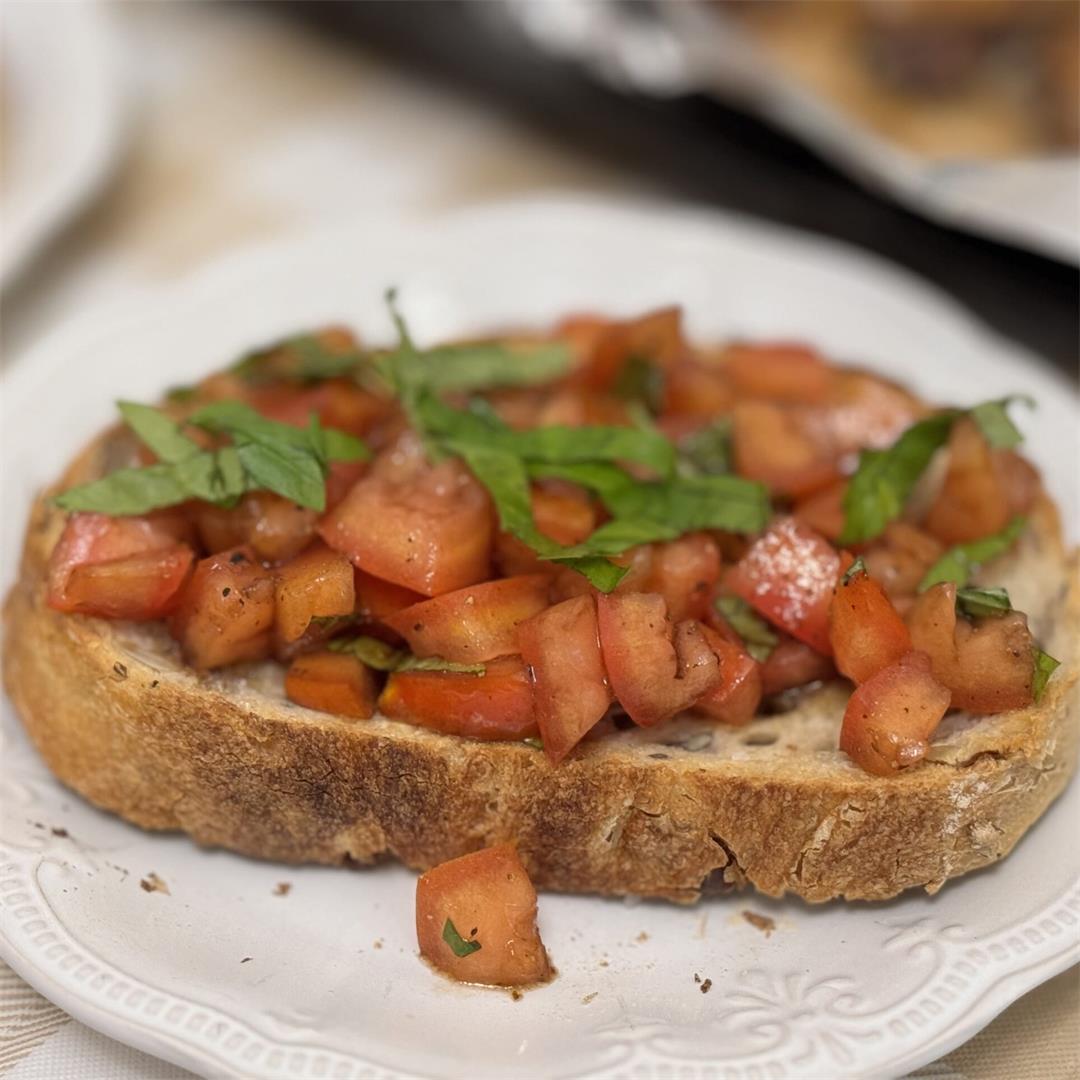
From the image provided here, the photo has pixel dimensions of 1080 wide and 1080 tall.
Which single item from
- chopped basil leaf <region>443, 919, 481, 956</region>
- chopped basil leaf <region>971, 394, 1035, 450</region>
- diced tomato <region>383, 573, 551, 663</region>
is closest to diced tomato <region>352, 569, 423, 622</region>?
diced tomato <region>383, 573, 551, 663</region>

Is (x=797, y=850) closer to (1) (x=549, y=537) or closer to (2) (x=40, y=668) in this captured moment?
(1) (x=549, y=537)

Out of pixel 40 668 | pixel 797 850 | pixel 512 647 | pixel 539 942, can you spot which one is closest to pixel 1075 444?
pixel 797 850

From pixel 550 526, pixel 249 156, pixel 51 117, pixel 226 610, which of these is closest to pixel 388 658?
pixel 226 610

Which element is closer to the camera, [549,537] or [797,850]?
[797,850]

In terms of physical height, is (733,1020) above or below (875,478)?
below

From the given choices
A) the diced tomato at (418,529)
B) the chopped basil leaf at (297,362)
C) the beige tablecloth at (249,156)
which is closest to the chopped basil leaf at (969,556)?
the diced tomato at (418,529)

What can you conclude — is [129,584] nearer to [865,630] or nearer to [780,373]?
[865,630]

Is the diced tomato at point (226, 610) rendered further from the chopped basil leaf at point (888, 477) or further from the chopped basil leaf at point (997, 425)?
the chopped basil leaf at point (997, 425)
